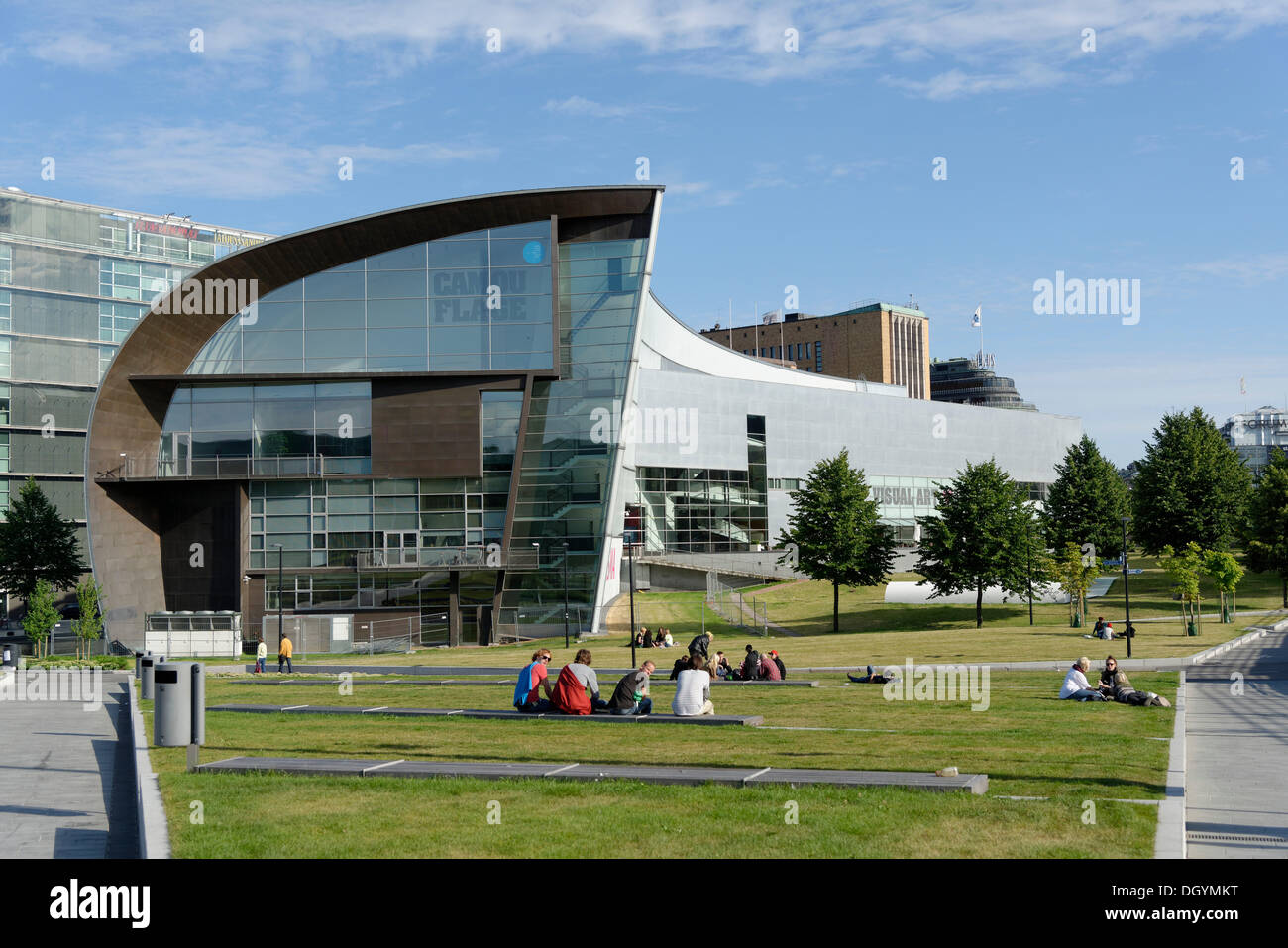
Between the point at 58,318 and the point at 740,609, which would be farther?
the point at 58,318

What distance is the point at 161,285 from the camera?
10369cm

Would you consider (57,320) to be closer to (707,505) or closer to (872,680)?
(707,505)

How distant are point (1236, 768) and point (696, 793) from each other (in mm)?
7309

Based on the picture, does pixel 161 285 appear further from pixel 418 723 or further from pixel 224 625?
pixel 418 723

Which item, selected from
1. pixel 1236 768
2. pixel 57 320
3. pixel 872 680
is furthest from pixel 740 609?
pixel 57 320

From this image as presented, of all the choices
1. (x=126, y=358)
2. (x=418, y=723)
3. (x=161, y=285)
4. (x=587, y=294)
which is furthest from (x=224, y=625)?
(x=161, y=285)

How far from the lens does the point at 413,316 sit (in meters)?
56.2

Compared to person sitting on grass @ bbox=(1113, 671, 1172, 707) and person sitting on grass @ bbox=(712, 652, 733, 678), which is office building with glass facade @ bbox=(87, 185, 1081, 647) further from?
person sitting on grass @ bbox=(1113, 671, 1172, 707)

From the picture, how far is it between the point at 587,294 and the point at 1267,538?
119 feet

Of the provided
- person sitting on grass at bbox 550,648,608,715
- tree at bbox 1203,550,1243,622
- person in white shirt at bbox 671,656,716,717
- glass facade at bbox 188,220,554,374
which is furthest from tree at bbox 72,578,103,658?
tree at bbox 1203,550,1243,622

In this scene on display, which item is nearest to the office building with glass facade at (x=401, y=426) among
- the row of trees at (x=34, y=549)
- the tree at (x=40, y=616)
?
the tree at (x=40, y=616)

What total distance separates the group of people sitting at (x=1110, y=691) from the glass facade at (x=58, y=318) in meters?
83.2

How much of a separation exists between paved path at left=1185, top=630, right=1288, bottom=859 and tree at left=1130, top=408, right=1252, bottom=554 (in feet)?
145

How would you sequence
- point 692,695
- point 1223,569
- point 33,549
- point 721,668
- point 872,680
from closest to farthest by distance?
point 692,695, point 872,680, point 721,668, point 1223,569, point 33,549
